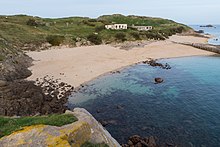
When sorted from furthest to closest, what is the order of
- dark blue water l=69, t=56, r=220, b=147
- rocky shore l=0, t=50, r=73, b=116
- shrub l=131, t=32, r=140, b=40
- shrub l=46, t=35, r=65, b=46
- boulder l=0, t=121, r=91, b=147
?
shrub l=131, t=32, r=140, b=40 → shrub l=46, t=35, r=65, b=46 → rocky shore l=0, t=50, r=73, b=116 → dark blue water l=69, t=56, r=220, b=147 → boulder l=0, t=121, r=91, b=147

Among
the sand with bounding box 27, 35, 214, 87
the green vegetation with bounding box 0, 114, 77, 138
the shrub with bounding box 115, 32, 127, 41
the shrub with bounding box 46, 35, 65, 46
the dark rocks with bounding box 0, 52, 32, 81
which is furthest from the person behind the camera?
the shrub with bounding box 115, 32, 127, 41

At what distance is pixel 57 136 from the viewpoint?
10.6 metres

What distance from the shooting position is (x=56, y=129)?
37.1 ft

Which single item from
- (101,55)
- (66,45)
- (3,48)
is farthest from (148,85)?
(66,45)

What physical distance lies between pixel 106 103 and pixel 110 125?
6.36 m

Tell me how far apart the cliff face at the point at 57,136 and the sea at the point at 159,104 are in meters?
7.48

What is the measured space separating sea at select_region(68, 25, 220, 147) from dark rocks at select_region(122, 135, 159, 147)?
2.26 ft

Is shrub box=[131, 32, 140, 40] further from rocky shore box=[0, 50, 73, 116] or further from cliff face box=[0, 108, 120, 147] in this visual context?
cliff face box=[0, 108, 120, 147]

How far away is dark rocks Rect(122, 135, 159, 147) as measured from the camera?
58.8 ft

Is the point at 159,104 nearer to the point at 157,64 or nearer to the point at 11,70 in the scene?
the point at 157,64

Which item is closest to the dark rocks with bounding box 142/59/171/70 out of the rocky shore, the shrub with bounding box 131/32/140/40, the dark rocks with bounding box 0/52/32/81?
the rocky shore

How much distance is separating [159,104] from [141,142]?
10582 millimetres

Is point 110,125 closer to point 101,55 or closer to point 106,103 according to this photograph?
point 106,103

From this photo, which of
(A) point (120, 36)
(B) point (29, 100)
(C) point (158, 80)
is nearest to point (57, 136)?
(B) point (29, 100)
